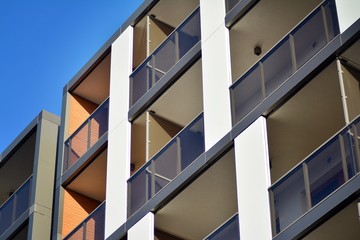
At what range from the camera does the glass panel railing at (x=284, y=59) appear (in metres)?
23.0

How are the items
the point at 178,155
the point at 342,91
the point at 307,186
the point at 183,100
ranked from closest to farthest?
1. the point at 307,186
2. the point at 342,91
3. the point at 178,155
4. the point at 183,100

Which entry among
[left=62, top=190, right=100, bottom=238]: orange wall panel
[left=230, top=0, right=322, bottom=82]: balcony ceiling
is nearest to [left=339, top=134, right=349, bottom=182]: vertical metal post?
[left=230, top=0, right=322, bottom=82]: balcony ceiling

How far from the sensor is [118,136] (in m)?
29.1

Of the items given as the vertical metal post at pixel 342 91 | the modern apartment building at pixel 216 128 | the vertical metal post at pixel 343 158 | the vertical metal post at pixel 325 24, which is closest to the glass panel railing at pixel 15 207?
the modern apartment building at pixel 216 128

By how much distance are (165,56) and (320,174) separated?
9228 millimetres

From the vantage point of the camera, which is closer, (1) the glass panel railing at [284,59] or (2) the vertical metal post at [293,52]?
(1) the glass panel railing at [284,59]

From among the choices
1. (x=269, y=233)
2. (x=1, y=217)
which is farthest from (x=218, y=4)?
(x=1, y=217)

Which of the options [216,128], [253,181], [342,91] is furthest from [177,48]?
[342,91]

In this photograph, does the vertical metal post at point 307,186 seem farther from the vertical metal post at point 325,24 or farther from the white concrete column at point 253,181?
the vertical metal post at point 325,24

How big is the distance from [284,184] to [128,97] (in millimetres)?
8767

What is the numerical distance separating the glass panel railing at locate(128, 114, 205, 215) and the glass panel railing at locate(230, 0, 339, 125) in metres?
1.46

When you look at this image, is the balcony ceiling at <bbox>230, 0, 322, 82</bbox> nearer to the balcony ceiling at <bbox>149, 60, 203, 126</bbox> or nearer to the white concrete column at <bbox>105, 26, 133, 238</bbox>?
the balcony ceiling at <bbox>149, 60, 203, 126</bbox>

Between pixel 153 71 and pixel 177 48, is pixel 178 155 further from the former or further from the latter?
pixel 153 71

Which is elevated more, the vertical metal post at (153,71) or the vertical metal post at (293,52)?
the vertical metal post at (153,71)
